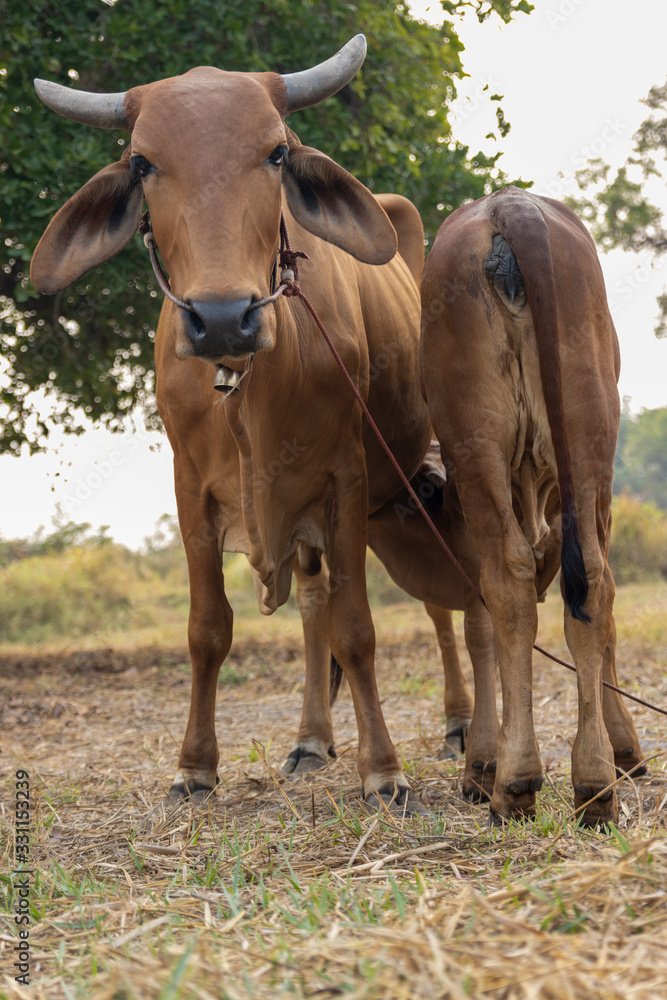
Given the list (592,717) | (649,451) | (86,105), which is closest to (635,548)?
(592,717)

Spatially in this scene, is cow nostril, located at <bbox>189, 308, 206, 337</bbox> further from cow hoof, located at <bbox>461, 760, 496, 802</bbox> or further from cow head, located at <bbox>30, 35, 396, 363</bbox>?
cow hoof, located at <bbox>461, 760, 496, 802</bbox>

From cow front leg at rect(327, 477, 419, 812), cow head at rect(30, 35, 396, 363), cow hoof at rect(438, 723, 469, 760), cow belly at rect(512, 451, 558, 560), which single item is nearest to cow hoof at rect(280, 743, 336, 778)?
cow hoof at rect(438, 723, 469, 760)

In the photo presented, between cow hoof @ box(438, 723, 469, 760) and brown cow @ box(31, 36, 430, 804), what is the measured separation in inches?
43.9

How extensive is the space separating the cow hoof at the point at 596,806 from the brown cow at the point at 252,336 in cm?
82

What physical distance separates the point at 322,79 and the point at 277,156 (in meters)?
0.42

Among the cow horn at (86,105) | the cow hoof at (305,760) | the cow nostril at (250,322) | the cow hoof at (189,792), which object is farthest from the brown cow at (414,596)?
the cow horn at (86,105)

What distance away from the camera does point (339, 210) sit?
3.14 metres

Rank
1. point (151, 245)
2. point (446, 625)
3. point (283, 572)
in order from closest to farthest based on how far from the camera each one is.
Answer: point (151, 245) < point (283, 572) < point (446, 625)

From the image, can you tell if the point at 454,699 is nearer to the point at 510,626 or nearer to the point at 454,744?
the point at 454,744

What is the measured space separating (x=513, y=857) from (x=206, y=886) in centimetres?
74

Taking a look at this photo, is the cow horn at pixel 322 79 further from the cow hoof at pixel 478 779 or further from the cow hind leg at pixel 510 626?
the cow hoof at pixel 478 779

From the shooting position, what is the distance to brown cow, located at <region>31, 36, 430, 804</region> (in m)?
2.62

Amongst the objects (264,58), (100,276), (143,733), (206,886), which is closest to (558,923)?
(206,886)

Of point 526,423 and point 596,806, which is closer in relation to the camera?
point 596,806
